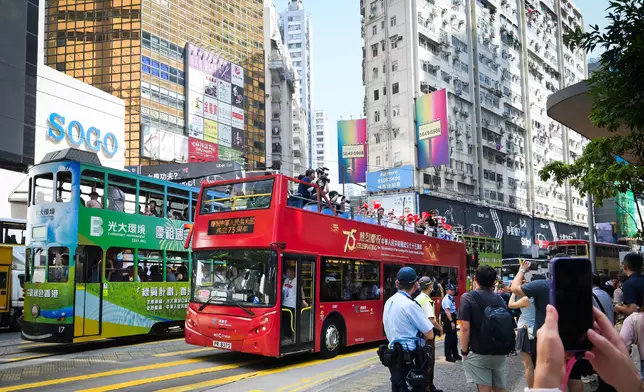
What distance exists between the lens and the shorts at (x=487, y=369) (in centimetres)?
551

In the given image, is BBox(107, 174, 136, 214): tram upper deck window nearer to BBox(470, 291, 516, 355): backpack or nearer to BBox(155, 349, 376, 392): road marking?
BBox(155, 349, 376, 392): road marking

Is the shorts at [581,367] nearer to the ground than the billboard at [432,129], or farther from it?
nearer to the ground

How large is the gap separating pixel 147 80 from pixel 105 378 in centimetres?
4488

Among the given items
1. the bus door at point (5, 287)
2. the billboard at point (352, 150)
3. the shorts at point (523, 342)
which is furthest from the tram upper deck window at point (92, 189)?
the billboard at point (352, 150)

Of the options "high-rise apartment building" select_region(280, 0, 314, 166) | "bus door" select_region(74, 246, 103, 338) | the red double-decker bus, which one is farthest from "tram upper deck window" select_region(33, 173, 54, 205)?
"high-rise apartment building" select_region(280, 0, 314, 166)

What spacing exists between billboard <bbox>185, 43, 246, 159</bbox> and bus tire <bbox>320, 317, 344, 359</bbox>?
4283 centimetres

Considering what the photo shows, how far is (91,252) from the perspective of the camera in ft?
42.5

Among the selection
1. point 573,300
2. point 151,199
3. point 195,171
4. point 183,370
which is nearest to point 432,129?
point 195,171

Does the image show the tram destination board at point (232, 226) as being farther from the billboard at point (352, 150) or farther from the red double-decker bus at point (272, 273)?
the billboard at point (352, 150)

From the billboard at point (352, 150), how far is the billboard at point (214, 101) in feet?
40.3

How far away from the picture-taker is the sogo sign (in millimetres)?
30547

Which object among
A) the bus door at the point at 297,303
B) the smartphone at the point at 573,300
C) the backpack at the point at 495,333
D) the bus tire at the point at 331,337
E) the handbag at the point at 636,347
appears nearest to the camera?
the smartphone at the point at 573,300

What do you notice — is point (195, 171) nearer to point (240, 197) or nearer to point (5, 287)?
point (5, 287)

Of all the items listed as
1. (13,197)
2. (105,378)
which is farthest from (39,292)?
(13,197)
